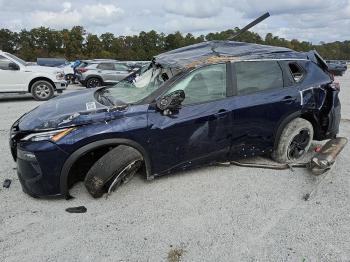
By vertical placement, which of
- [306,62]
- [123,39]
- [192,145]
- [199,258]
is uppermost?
[123,39]

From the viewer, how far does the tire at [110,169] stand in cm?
404

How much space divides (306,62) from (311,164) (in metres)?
1.51

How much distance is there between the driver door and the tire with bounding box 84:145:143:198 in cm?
27

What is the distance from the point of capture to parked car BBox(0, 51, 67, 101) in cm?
1188

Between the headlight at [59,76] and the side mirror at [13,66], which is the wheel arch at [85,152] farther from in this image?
the headlight at [59,76]

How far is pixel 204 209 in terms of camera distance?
401 centimetres

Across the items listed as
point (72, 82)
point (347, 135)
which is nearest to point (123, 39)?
point (72, 82)

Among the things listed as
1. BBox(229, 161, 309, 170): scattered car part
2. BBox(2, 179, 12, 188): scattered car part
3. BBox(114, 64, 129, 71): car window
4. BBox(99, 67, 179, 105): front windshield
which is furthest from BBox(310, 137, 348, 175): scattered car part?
BBox(114, 64, 129, 71): car window

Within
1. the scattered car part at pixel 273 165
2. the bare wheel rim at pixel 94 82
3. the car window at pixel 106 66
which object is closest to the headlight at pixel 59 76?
the bare wheel rim at pixel 94 82

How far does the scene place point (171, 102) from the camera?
4.21m

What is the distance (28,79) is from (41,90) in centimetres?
53

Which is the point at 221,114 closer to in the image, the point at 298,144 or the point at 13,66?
the point at 298,144

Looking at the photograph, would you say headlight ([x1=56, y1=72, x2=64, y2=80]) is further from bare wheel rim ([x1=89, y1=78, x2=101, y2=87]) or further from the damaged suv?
the damaged suv

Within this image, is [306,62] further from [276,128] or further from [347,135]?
[347,135]
